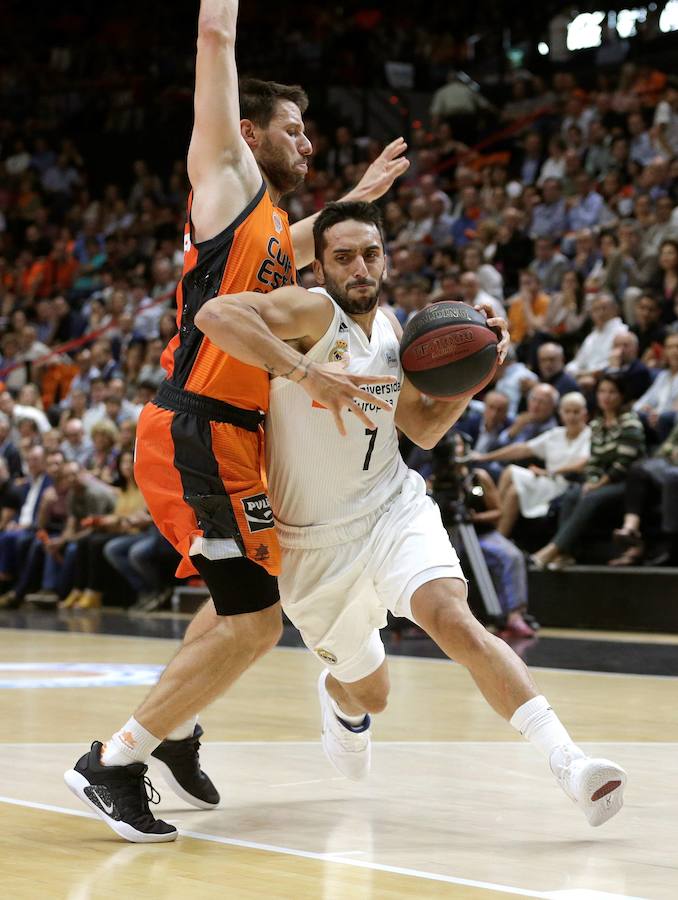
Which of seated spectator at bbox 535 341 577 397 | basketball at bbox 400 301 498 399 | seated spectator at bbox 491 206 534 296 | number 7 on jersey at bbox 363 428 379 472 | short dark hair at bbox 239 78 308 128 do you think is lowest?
seated spectator at bbox 535 341 577 397

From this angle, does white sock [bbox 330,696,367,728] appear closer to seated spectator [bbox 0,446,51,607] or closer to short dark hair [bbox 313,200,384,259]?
short dark hair [bbox 313,200,384,259]

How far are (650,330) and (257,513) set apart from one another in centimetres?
761

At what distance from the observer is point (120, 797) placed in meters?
3.70

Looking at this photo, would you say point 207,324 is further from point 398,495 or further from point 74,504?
point 74,504

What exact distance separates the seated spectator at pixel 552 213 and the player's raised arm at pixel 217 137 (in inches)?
395

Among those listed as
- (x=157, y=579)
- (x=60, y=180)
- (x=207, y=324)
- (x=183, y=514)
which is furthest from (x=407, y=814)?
(x=60, y=180)

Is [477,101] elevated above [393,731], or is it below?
above

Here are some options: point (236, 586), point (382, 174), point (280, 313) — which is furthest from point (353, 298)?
point (382, 174)

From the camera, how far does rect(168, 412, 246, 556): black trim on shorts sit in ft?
12.8

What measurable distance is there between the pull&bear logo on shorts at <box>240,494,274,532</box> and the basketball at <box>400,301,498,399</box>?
57 centimetres

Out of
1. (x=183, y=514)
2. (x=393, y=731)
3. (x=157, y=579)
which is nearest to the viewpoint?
(x=183, y=514)

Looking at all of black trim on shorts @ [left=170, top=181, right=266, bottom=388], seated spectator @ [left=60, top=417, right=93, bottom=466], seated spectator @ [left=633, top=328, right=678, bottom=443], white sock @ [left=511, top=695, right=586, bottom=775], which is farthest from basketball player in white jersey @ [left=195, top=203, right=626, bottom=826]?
seated spectator @ [left=60, top=417, right=93, bottom=466]

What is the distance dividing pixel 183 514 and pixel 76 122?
793 inches

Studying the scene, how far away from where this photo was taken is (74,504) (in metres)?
13.0
